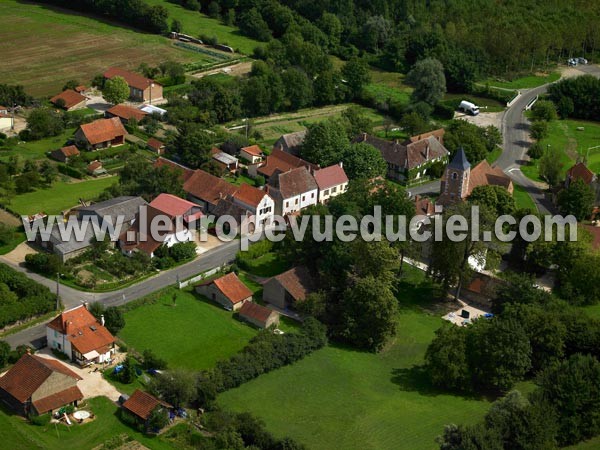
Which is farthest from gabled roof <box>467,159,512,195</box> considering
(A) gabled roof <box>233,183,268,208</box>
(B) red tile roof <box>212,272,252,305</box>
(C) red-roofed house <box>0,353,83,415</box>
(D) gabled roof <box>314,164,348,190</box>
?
(C) red-roofed house <box>0,353,83,415</box>

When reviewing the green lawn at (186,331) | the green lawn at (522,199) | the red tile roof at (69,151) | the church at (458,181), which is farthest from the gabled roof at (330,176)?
the red tile roof at (69,151)

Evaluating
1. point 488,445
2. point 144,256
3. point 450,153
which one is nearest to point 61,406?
point 144,256

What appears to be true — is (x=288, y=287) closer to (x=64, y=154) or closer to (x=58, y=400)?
(x=58, y=400)

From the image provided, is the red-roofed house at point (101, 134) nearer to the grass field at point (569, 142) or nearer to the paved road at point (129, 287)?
the paved road at point (129, 287)

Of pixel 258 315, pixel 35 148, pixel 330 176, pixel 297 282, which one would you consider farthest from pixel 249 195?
pixel 35 148

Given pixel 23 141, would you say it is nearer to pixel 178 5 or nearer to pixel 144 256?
pixel 144 256

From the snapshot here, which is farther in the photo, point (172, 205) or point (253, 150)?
point (253, 150)
